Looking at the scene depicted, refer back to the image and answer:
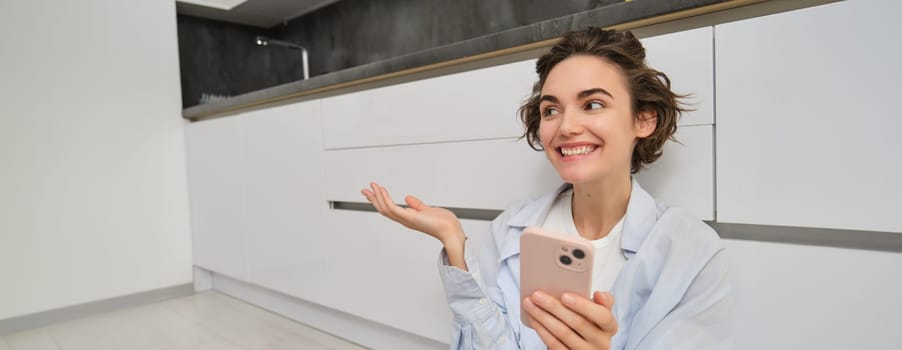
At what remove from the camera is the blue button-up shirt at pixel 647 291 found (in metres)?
0.64

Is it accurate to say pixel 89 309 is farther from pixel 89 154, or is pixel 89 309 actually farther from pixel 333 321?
pixel 333 321

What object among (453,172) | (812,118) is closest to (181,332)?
(453,172)

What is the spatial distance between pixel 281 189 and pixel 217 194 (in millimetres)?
511

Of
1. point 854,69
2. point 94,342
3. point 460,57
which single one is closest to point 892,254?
point 854,69

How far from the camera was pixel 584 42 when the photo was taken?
76 cm

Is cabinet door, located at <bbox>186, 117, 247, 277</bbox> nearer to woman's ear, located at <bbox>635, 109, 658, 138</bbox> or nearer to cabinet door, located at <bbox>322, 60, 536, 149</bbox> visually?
cabinet door, located at <bbox>322, 60, 536, 149</bbox>

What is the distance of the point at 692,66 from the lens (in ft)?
2.70

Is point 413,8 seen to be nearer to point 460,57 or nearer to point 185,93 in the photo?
point 460,57

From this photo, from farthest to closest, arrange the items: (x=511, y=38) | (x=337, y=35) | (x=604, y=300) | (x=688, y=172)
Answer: (x=337, y=35), (x=511, y=38), (x=688, y=172), (x=604, y=300)

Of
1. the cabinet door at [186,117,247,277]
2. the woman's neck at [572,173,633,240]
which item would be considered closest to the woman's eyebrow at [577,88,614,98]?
the woman's neck at [572,173,633,240]

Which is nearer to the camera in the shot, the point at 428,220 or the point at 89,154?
the point at 428,220

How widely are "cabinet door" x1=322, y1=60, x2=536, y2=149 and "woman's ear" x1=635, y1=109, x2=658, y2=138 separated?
0.30m

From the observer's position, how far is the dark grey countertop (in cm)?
85

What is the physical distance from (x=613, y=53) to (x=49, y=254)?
2.26 metres
